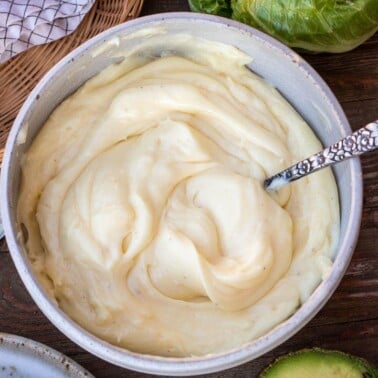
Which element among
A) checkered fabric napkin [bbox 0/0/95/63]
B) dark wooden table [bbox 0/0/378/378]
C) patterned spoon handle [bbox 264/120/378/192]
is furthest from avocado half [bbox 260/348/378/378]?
checkered fabric napkin [bbox 0/0/95/63]

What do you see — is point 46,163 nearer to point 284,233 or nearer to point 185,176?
point 185,176

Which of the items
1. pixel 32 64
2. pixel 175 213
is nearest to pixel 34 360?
pixel 175 213

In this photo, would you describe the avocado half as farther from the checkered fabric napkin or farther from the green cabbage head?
the checkered fabric napkin

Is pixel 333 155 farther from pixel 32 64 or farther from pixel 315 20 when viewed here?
pixel 32 64

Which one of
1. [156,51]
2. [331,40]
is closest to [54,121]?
[156,51]

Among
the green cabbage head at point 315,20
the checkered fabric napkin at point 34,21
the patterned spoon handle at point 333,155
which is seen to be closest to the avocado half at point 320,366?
the patterned spoon handle at point 333,155

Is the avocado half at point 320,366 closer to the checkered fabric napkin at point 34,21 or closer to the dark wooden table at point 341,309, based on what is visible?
the dark wooden table at point 341,309
